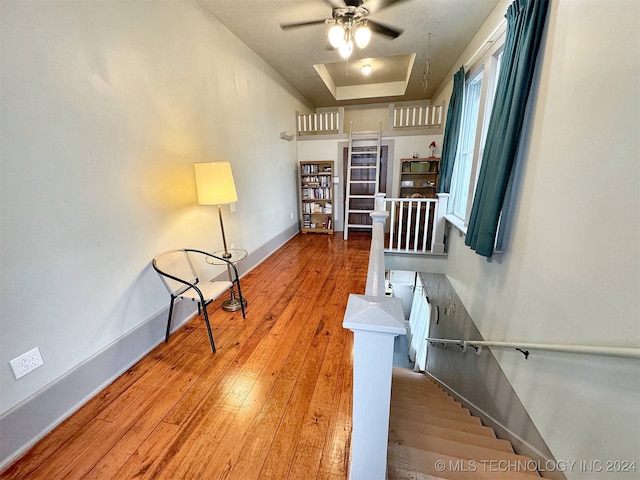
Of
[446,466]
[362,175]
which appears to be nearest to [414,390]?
[446,466]

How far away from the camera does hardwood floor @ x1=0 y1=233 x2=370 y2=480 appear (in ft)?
4.15

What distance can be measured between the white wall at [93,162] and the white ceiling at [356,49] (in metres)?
0.46

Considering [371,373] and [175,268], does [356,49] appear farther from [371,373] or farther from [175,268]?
[371,373]

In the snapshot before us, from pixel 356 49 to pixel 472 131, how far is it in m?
1.93

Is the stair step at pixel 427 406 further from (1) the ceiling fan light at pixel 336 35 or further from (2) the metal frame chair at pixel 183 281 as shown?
(1) the ceiling fan light at pixel 336 35

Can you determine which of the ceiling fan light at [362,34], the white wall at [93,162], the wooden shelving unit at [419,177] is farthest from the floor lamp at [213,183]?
the wooden shelving unit at [419,177]

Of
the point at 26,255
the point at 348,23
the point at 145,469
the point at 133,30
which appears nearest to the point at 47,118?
the point at 26,255

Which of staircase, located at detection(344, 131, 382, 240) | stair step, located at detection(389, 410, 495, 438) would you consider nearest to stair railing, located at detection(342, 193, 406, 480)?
stair step, located at detection(389, 410, 495, 438)

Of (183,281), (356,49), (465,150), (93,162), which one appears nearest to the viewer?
(93,162)

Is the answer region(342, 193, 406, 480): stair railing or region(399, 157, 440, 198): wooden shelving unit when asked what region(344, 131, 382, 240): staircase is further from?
region(342, 193, 406, 480): stair railing

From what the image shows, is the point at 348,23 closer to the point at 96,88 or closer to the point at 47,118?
the point at 96,88

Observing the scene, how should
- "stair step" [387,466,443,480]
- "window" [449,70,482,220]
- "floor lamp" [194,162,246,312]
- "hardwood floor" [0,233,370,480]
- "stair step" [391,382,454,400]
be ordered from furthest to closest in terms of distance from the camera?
"window" [449,70,482,220]
"floor lamp" [194,162,246,312]
"stair step" [391,382,454,400]
"hardwood floor" [0,233,370,480]
"stair step" [387,466,443,480]

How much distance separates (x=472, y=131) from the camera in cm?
324

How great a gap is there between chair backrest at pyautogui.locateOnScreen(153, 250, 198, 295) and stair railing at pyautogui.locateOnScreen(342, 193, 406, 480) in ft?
5.57
